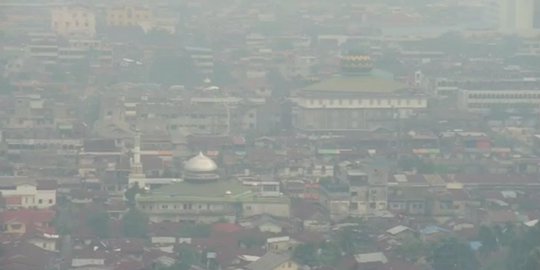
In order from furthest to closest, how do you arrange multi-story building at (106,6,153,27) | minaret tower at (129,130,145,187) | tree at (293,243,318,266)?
multi-story building at (106,6,153,27)
minaret tower at (129,130,145,187)
tree at (293,243,318,266)

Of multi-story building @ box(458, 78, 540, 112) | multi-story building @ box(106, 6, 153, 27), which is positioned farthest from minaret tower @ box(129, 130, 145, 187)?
multi-story building @ box(106, 6, 153, 27)

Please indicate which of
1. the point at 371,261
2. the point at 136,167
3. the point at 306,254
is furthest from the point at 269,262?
the point at 136,167

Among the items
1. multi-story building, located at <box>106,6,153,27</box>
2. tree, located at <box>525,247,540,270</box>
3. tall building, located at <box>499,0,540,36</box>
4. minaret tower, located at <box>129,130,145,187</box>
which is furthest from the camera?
tall building, located at <box>499,0,540,36</box>

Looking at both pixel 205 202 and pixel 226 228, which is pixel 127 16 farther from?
pixel 226 228

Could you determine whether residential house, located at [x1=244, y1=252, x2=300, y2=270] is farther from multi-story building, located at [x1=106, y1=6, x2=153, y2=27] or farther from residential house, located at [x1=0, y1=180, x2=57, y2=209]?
multi-story building, located at [x1=106, y1=6, x2=153, y2=27]

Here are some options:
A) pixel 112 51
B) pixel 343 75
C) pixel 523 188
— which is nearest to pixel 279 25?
pixel 112 51

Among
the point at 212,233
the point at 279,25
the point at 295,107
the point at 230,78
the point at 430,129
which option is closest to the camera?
the point at 212,233

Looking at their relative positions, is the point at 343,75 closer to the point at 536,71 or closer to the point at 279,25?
the point at 536,71
